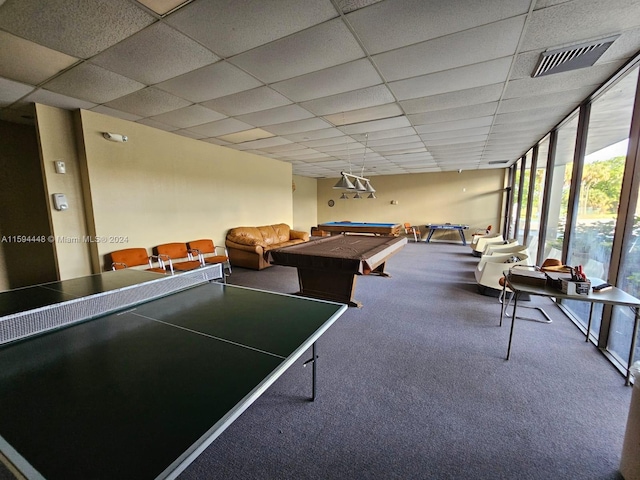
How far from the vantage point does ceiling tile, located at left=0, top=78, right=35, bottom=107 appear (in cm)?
281

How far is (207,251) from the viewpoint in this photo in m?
5.37

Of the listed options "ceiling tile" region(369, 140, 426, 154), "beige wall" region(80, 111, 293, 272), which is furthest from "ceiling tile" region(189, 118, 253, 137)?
"ceiling tile" region(369, 140, 426, 154)

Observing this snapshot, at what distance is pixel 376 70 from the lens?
262cm

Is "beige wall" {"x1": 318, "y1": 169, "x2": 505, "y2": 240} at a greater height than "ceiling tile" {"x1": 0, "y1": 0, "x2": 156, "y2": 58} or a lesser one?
lesser

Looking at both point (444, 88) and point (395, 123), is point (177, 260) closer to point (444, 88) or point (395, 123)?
point (395, 123)

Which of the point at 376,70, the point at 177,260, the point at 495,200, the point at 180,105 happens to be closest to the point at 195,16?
the point at 376,70

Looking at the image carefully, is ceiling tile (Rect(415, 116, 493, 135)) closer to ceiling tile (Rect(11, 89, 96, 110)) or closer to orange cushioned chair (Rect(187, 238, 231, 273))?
orange cushioned chair (Rect(187, 238, 231, 273))

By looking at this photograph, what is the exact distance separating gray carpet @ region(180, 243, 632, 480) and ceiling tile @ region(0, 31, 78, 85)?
3363 millimetres

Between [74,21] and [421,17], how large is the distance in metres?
2.48

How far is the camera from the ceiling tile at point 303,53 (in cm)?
207

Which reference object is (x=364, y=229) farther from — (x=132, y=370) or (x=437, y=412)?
(x=132, y=370)

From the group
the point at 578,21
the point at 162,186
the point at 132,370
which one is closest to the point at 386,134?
the point at 578,21

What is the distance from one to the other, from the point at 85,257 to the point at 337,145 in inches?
191

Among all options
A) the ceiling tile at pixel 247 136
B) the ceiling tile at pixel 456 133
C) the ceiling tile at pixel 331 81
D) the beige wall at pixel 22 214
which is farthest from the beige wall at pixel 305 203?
the ceiling tile at pixel 331 81
